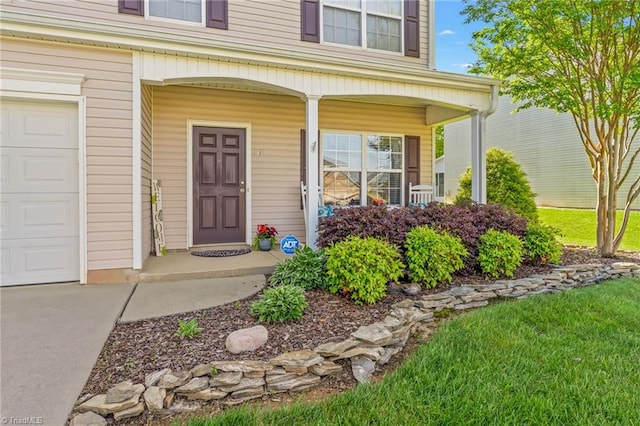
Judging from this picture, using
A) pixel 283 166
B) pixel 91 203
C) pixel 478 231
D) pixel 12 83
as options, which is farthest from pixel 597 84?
pixel 12 83

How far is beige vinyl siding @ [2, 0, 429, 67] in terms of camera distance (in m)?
5.02

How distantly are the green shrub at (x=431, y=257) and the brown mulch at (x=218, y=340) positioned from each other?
1.54 feet

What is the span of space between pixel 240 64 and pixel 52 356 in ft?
11.7

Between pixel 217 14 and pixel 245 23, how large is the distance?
45 cm

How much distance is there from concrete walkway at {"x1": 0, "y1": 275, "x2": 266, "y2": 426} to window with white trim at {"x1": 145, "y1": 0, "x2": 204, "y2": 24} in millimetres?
4025

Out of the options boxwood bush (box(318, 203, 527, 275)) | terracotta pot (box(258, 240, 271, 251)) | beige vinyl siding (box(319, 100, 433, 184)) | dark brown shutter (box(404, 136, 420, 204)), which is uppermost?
beige vinyl siding (box(319, 100, 433, 184))

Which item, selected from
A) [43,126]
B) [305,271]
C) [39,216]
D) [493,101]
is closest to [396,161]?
[493,101]

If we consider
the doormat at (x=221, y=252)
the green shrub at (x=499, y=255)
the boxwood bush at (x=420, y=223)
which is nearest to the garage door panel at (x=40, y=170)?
the doormat at (x=221, y=252)

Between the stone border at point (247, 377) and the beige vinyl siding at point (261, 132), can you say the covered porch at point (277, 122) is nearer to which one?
the beige vinyl siding at point (261, 132)

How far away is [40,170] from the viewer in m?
3.92

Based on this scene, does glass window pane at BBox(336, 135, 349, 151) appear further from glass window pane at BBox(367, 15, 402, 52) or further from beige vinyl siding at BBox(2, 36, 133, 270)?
beige vinyl siding at BBox(2, 36, 133, 270)

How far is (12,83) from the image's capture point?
12.1 ft

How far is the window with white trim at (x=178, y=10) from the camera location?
538 centimetres

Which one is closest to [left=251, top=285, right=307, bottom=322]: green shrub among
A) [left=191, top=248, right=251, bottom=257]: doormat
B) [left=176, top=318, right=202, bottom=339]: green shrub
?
[left=176, top=318, right=202, bottom=339]: green shrub
